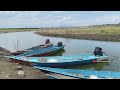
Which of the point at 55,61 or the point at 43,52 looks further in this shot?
the point at 43,52

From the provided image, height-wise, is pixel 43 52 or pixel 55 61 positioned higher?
pixel 43 52

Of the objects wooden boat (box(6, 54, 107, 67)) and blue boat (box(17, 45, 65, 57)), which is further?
blue boat (box(17, 45, 65, 57))

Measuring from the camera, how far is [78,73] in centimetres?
638

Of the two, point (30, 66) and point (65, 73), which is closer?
point (65, 73)

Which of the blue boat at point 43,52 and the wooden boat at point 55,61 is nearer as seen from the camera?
the wooden boat at point 55,61

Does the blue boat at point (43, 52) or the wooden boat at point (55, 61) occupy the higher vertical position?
the blue boat at point (43, 52)

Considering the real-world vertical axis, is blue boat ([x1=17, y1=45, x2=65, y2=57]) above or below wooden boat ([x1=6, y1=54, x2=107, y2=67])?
above
